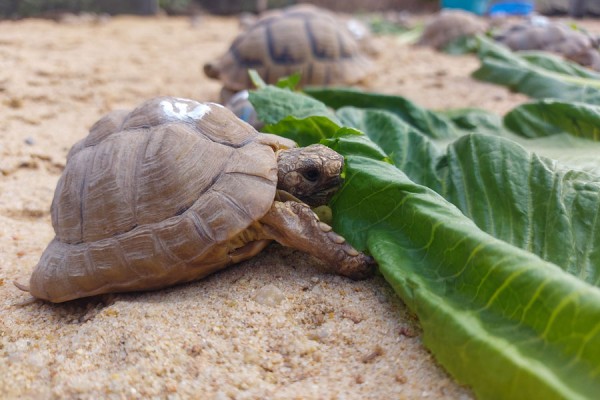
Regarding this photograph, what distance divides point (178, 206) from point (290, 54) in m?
4.15

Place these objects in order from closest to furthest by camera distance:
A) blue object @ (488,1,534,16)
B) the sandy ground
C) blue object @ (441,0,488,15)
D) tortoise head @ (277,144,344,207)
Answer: the sandy ground, tortoise head @ (277,144,344,207), blue object @ (488,1,534,16), blue object @ (441,0,488,15)

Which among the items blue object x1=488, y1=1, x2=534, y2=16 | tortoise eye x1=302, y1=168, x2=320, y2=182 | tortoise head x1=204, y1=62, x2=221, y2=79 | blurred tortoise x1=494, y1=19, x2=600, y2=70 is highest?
tortoise eye x1=302, y1=168, x2=320, y2=182

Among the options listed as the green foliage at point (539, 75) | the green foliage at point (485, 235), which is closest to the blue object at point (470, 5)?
the green foliage at point (539, 75)

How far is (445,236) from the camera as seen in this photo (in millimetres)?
2254

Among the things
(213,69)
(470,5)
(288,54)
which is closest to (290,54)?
(288,54)

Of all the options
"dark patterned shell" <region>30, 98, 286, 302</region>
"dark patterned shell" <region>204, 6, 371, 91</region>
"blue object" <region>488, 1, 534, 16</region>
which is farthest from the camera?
"blue object" <region>488, 1, 534, 16</region>

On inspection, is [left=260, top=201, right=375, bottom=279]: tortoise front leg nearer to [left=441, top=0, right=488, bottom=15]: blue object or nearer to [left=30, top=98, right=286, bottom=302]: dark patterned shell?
[left=30, top=98, right=286, bottom=302]: dark patterned shell

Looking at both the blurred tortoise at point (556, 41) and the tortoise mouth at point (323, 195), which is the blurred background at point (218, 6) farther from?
the tortoise mouth at point (323, 195)

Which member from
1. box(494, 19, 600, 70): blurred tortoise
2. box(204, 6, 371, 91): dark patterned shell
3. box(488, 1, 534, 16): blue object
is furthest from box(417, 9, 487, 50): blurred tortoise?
box(488, 1, 534, 16): blue object

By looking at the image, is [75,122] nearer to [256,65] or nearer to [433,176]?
[256,65]

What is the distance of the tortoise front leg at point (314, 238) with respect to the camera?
2.55 meters

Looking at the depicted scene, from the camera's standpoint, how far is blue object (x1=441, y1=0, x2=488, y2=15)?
13.2 meters

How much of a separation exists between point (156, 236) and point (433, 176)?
1399 mm

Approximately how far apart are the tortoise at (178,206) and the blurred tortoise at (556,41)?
5773mm
